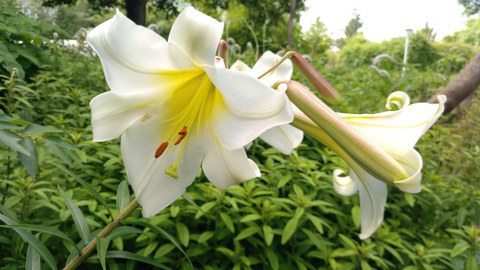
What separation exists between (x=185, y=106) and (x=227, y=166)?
18 cm

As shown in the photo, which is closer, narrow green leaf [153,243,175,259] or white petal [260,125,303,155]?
white petal [260,125,303,155]

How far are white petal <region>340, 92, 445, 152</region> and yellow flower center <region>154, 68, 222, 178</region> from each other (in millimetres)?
261

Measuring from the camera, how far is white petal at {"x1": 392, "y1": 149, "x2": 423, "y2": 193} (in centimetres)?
48

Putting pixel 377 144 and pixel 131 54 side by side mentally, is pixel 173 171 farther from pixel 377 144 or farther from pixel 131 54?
pixel 377 144

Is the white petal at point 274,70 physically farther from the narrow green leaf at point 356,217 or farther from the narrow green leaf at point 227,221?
the narrow green leaf at point 356,217

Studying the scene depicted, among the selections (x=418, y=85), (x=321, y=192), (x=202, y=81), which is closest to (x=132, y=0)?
(x=418, y=85)

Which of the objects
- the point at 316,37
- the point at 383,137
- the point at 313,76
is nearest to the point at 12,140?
the point at 313,76

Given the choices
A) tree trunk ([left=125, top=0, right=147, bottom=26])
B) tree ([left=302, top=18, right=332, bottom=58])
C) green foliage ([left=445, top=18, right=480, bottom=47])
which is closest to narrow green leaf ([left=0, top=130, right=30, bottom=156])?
tree trunk ([left=125, top=0, right=147, bottom=26])

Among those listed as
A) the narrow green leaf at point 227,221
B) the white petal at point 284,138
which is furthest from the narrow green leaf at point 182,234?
the white petal at point 284,138

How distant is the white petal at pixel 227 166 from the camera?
590 millimetres

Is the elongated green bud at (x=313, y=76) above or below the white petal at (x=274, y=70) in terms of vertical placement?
above

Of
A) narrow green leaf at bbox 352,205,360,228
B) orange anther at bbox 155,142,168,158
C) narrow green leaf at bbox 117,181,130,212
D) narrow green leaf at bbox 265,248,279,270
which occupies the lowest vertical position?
narrow green leaf at bbox 265,248,279,270

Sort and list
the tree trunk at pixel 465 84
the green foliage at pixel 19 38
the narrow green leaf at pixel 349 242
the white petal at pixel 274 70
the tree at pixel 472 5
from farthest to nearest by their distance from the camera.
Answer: the tree at pixel 472 5 < the green foliage at pixel 19 38 < the tree trunk at pixel 465 84 < the narrow green leaf at pixel 349 242 < the white petal at pixel 274 70

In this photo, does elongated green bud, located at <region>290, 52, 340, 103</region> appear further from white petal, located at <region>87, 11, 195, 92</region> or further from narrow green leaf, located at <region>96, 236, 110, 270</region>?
narrow green leaf, located at <region>96, 236, 110, 270</region>
